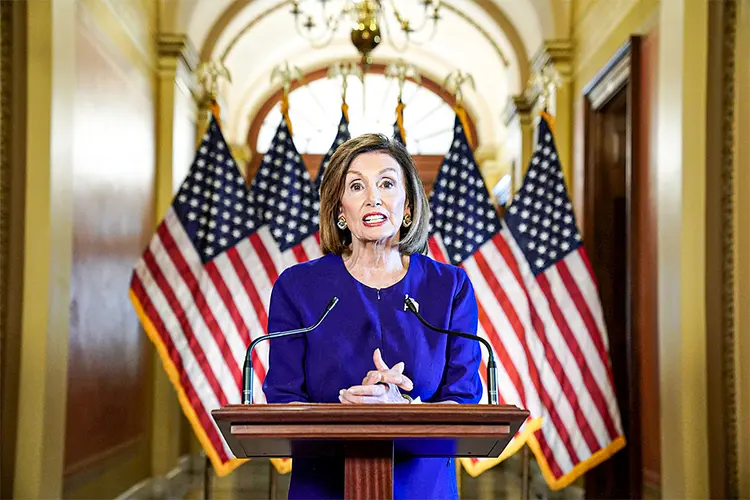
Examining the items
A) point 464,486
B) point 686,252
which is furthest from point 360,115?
point 686,252

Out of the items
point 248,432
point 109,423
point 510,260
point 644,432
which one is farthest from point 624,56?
point 248,432

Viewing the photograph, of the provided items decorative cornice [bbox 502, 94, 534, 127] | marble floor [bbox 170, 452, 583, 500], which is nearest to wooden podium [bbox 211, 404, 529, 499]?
marble floor [bbox 170, 452, 583, 500]

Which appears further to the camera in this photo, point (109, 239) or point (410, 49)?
point (410, 49)

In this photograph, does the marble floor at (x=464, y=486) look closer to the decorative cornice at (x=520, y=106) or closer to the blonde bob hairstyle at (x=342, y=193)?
the decorative cornice at (x=520, y=106)

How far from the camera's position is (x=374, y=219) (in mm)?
2414

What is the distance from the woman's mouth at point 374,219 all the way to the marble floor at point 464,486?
15.0 feet

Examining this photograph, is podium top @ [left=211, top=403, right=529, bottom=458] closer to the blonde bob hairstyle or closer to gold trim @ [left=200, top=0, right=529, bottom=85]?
the blonde bob hairstyle

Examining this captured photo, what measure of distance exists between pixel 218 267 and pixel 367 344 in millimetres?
3674

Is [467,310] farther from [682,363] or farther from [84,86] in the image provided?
[84,86]

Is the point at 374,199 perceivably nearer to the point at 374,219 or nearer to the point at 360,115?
the point at 374,219

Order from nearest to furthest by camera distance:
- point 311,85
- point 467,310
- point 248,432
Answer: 1. point 248,432
2. point 467,310
3. point 311,85

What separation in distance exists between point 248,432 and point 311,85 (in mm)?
10504

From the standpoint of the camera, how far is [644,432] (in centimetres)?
580

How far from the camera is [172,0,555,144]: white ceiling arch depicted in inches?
339
